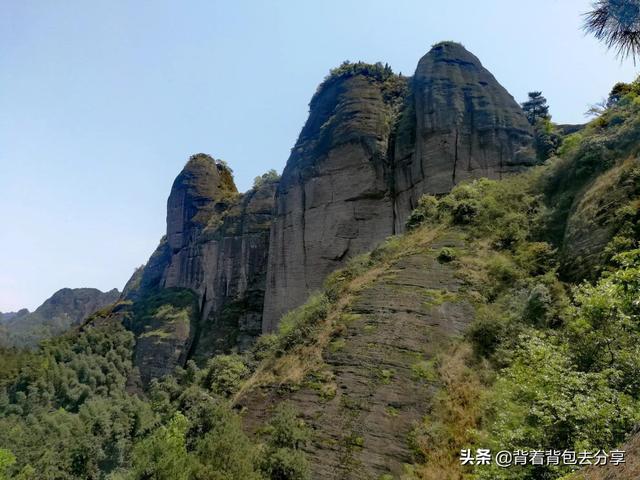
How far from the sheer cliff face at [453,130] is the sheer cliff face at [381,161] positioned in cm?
7

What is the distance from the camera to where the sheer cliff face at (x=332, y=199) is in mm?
33000

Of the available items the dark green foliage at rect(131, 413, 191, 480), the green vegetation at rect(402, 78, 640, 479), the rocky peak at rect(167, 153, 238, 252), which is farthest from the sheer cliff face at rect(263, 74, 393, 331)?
the rocky peak at rect(167, 153, 238, 252)

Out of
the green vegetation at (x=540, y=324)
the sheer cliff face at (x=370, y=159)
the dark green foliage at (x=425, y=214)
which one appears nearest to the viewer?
the green vegetation at (x=540, y=324)

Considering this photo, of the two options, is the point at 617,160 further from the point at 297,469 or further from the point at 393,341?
the point at 297,469

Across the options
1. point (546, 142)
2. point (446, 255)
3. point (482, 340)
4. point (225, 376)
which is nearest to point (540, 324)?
point (482, 340)

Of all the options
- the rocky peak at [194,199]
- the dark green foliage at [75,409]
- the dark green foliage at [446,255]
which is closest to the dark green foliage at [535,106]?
the dark green foliage at [446,255]

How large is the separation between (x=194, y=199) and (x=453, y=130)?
120ft

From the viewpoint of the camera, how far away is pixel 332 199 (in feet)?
112

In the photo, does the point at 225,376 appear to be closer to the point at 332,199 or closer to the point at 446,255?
the point at 446,255

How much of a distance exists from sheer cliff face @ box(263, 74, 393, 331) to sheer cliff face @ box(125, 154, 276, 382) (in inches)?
379

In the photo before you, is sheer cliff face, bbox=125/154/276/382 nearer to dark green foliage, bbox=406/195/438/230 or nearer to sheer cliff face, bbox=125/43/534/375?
sheer cliff face, bbox=125/43/534/375

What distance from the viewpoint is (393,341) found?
47.0 ft

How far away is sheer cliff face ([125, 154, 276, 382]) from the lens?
149ft

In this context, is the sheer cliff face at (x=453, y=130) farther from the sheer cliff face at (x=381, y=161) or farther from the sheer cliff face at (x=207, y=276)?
the sheer cliff face at (x=207, y=276)
